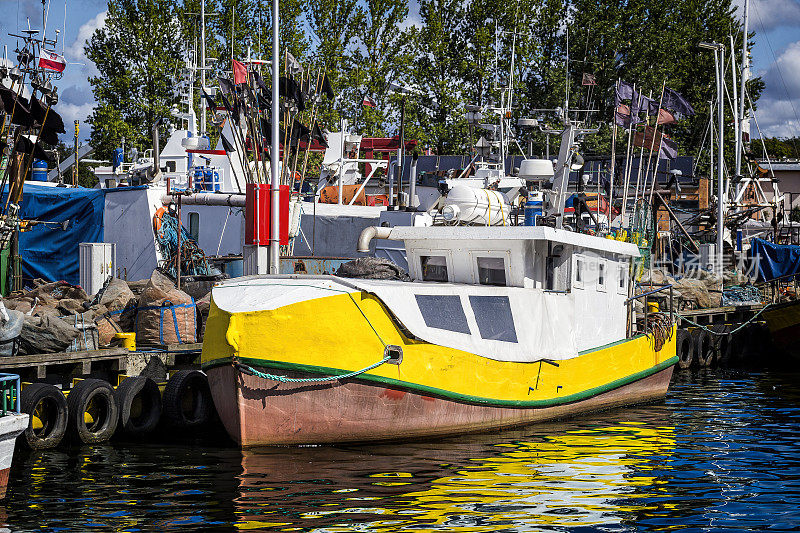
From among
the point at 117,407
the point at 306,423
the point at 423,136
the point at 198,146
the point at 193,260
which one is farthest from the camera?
the point at 423,136

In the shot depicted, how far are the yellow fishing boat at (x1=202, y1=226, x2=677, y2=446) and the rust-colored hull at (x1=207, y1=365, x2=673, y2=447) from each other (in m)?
0.02

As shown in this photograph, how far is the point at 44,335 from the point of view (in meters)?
14.0

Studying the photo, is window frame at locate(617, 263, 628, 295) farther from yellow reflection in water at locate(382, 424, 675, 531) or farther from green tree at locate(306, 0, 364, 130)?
green tree at locate(306, 0, 364, 130)

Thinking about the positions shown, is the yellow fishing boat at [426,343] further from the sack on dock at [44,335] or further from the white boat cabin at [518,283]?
the sack on dock at [44,335]

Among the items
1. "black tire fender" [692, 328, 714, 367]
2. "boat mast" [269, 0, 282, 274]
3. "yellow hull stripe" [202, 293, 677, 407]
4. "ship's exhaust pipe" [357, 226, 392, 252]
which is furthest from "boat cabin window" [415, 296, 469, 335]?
"black tire fender" [692, 328, 714, 367]

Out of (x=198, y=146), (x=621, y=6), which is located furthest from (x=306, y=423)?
(x=621, y=6)

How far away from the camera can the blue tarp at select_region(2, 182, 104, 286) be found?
A: 87.5 ft

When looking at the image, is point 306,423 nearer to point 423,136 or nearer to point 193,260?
point 193,260

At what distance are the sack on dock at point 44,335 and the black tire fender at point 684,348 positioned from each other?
1594cm

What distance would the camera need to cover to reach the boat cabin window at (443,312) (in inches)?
520

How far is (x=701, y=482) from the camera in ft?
37.9

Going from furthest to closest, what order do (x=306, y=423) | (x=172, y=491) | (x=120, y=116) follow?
(x=120, y=116)
(x=306, y=423)
(x=172, y=491)

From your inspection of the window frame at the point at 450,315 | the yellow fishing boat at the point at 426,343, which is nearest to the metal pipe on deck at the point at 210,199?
the yellow fishing boat at the point at 426,343

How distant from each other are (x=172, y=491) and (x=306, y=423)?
2.31m
